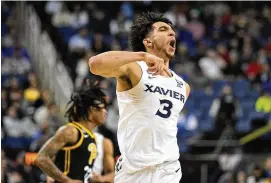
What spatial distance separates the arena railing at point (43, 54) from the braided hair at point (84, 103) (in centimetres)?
932

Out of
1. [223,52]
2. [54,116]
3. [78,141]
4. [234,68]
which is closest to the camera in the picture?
[78,141]

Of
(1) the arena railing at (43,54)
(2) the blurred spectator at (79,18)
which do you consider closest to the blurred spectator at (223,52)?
(2) the blurred spectator at (79,18)

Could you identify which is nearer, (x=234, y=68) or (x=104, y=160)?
(x=104, y=160)

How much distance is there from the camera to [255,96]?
63.7 ft

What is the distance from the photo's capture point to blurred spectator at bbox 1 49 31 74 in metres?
20.2

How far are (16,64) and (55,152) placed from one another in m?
12.6

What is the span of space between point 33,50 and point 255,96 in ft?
20.5

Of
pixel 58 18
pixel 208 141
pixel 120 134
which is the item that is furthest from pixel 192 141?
pixel 120 134

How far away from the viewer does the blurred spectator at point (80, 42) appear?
21234mm

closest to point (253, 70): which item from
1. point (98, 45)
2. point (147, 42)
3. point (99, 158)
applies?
point (98, 45)

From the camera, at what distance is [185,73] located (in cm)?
2011

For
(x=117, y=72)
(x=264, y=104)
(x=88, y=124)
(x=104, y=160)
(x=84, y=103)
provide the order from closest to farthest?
(x=117, y=72) < (x=88, y=124) < (x=84, y=103) < (x=104, y=160) < (x=264, y=104)

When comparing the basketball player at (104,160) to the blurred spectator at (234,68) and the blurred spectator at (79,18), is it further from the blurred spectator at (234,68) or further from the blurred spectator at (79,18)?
the blurred spectator at (79,18)

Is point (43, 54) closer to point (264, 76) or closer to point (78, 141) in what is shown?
point (264, 76)
